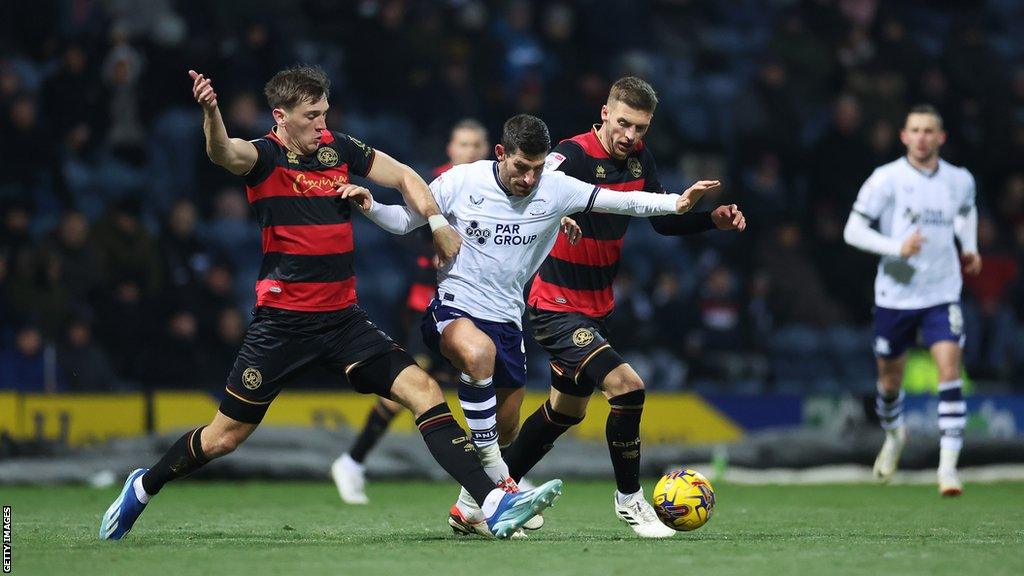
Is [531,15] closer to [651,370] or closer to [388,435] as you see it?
[651,370]

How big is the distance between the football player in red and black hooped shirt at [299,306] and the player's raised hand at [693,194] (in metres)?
1.20

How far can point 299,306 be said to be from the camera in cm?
778

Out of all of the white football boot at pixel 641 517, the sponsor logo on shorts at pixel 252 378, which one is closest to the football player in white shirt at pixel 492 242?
the white football boot at pixel 641 517

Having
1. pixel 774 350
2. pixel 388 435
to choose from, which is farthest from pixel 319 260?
pixel 774 350

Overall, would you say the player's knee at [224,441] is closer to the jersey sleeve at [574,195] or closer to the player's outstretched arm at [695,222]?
the jersey sleeve at [574,195]

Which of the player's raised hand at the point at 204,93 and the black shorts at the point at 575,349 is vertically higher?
the player's raised hand at the point at 204,93

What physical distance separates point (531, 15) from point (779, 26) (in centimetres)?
377

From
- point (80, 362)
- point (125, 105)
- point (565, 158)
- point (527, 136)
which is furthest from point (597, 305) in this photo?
point (125, 105)

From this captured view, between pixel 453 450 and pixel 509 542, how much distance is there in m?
0.54

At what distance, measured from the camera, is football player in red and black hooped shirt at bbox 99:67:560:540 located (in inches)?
305

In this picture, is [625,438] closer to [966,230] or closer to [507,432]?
[507,432]

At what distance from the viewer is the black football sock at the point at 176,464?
25.7 ft

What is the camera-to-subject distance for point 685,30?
2100 cm

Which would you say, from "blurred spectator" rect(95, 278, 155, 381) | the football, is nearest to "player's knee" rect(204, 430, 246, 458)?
the football
